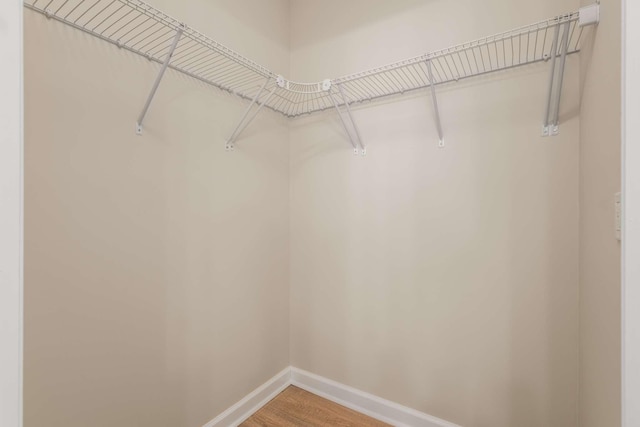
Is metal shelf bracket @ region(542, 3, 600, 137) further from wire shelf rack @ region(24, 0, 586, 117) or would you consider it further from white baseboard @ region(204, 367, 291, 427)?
white baseboard @ region(204, 367, 291, 427)

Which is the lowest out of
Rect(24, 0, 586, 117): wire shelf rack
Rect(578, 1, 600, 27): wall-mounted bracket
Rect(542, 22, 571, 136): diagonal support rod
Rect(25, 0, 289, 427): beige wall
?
Rect(25, 0, 289, 427): beige wall

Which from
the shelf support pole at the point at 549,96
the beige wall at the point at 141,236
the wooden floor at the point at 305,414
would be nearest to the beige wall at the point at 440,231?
A: the shelf support pole at the point at 549,96

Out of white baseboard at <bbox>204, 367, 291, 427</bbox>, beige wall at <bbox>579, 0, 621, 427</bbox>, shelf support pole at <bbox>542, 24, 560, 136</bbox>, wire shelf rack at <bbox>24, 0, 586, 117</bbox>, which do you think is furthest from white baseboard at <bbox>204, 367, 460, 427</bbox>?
wire shelf rack at <bbox>24, 0, 586, 117</bbox>

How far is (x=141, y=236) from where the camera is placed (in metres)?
1.17

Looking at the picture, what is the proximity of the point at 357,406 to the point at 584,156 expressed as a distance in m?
1.66

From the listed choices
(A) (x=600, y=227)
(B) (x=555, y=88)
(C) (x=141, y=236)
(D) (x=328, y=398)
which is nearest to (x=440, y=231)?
(A) (x=600, y=227)

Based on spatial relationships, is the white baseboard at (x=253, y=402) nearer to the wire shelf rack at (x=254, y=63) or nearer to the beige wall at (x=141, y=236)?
the beige wall at (x=141, y=236)

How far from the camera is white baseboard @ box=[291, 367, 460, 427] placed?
4.84 feet

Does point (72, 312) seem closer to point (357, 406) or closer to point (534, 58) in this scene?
point (357, 406)

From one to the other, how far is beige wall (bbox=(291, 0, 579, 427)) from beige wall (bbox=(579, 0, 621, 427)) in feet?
0.37

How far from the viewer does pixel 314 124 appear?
183 centimetres

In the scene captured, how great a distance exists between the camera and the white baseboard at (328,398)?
147 cm

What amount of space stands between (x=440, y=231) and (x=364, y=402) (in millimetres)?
1083

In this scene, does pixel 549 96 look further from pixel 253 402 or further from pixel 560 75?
pixel 253 402
